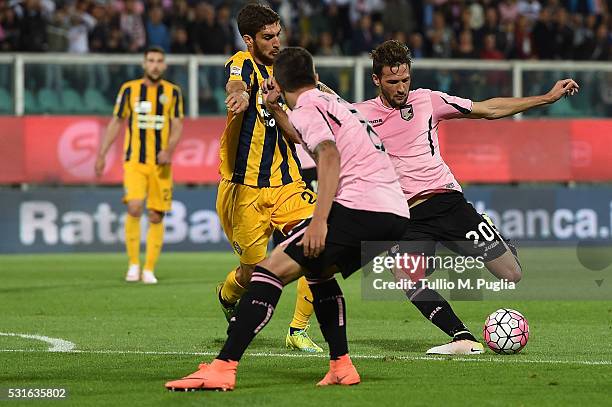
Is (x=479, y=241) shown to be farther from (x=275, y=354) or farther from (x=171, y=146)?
(x=171, y=146)

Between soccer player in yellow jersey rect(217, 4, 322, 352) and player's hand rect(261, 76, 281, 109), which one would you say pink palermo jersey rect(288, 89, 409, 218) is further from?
soccer player in yellow jersey rect(217, 4, 322, 352)

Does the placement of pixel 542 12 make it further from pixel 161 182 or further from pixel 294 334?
pixel 294 334

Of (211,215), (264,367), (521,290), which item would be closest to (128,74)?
(211,215)

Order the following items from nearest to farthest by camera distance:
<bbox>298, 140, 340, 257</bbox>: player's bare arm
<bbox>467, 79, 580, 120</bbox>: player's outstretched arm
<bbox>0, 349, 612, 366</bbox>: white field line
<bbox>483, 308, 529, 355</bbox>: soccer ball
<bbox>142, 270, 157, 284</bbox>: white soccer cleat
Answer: <bbox>298, 140, 340, 257</bbox>: player's bare arm
<bbox>0, 349, 612, 366</bbox>: white field line
<bbox>483, 308, 529, 355</bbox>: soccer ball
<bbox>467, 79, 580, 120</bbox>: player's outstretched arm
<bbox>142, 270, 157, 284</bbox>: white soccer cleat

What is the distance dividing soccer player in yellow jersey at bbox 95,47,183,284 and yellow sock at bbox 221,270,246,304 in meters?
5.48

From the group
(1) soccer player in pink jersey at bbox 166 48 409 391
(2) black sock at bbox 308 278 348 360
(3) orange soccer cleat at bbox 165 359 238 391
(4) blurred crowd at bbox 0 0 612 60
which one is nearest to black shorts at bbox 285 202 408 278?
(1) soccer player in pink jersey at bbox 166 48 409 391

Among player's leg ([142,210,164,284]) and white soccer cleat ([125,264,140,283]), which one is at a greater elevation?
player's leg ([142,210,164,284])

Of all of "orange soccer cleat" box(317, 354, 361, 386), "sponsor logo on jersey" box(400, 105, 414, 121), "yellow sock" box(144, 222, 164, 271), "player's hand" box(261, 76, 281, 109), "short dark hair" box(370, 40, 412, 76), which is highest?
"short dark hair" box(370, 40, 412, 76)

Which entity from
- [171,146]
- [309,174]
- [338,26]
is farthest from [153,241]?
[338,26]

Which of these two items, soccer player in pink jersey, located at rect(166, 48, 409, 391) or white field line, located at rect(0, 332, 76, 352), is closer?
soccer player in pink jersey, located at rect(166, 48, 409, 391)

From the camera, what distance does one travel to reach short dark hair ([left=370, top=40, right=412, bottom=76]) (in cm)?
864

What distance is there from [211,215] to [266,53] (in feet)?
35.1

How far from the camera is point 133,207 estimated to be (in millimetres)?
14969

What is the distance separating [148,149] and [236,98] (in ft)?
23.7
